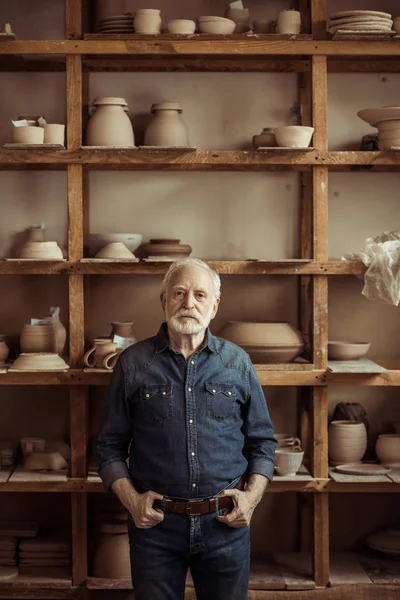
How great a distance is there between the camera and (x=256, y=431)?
3078 millimetres

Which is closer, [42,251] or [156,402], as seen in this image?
[156,402]

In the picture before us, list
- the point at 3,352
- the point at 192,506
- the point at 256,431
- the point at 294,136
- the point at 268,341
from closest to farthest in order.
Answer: the point at 192,506
the point at 256,431
the point at 294,136
the point at 268,341
the point at 3,352

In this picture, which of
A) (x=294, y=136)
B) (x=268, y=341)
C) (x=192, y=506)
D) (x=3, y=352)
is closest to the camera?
(x=192, y=506)

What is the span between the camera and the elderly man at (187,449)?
2.86 m

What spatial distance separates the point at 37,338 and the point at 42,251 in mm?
403

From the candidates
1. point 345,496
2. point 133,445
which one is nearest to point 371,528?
point 345,496

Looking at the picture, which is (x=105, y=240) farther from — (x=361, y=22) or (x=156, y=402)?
(x=361, y=22)

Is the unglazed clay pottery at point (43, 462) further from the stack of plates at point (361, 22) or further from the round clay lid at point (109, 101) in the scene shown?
the stack of plates at point (361, 22)

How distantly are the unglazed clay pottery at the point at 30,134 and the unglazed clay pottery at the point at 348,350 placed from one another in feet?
5.39

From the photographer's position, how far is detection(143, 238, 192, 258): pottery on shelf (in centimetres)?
389

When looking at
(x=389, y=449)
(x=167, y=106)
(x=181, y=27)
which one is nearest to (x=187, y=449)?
(x=389, y=449)

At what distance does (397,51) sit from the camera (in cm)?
381

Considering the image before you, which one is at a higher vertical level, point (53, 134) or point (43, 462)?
point (53, 134)

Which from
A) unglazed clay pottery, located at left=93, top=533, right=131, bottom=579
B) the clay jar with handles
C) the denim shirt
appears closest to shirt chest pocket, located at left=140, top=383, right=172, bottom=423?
the denim shirt
